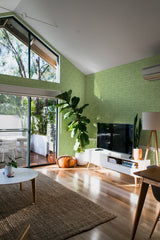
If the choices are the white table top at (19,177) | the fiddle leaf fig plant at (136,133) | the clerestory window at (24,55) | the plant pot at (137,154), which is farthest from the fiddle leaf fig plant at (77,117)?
the white table top at (19,177)

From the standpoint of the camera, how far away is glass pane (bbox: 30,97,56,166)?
5.12m

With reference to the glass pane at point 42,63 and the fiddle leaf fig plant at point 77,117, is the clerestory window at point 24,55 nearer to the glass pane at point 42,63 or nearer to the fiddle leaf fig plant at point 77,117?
the glass pane at point 42,63

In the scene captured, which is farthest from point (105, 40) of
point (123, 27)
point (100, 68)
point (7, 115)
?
point (7, 115)

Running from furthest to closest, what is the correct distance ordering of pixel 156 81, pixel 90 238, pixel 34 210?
pixel 156 81 < pixel 34 210 < pixel 90 238

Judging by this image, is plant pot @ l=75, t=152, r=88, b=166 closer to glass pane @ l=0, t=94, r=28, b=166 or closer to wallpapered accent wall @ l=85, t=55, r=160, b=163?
wallpapered accent wall @ l=85, t=55, r=160, b=163

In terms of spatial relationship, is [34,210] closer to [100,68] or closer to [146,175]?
[146,175]

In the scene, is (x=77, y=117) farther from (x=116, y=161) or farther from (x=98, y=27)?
(x=98, y=27)

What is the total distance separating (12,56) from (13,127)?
5.54 ft

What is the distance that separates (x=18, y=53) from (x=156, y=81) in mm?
3248

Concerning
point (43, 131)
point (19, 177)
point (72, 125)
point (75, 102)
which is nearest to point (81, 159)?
point (72, 125)

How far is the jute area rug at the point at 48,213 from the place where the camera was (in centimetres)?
228

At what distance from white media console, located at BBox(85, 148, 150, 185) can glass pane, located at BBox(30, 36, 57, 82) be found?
223 cm

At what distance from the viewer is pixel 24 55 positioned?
5.00 m

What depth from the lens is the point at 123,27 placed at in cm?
360
